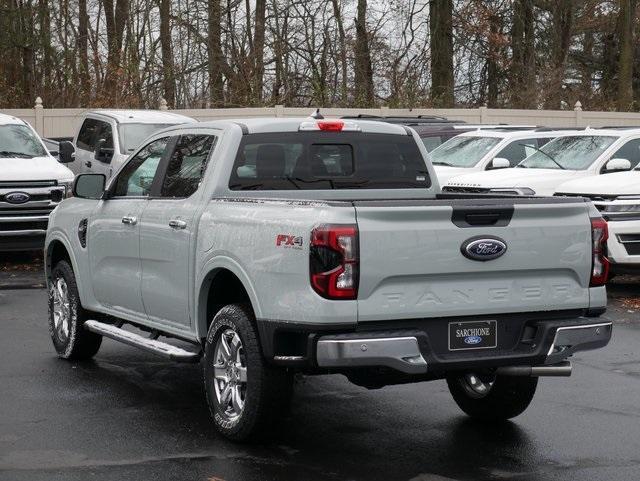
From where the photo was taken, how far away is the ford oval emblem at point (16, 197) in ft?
55.9

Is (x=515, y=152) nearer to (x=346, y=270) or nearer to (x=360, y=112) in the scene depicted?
(x=346, y=270)

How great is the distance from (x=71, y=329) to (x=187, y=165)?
7.26 ft

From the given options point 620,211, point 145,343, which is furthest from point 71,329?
point 620,211

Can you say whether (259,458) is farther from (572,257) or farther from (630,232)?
(630,232)

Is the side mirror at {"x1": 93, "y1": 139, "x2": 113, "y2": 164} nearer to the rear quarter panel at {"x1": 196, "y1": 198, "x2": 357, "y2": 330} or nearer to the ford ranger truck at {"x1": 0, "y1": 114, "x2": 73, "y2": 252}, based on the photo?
the ford ranger truck at {"x1": 0, "y1": 114, "x2": 73, "y2": 252}

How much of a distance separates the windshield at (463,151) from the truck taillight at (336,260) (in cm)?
1378

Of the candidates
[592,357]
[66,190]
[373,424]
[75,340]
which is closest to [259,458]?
[373,424]

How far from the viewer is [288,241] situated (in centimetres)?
680

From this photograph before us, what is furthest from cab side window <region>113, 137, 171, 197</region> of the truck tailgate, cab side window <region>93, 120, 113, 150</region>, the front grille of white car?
cab side window <region>93, 120, 113, 150</region>

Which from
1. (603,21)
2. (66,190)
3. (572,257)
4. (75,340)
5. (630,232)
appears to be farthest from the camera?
(603,21)

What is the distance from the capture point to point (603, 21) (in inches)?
2002

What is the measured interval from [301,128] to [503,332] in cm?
212

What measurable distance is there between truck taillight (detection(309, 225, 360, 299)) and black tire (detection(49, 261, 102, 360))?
371 cm

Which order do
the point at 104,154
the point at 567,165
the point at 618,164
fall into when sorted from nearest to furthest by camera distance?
the point at 618,164 → the point at 567,165 → the point at 104,154
